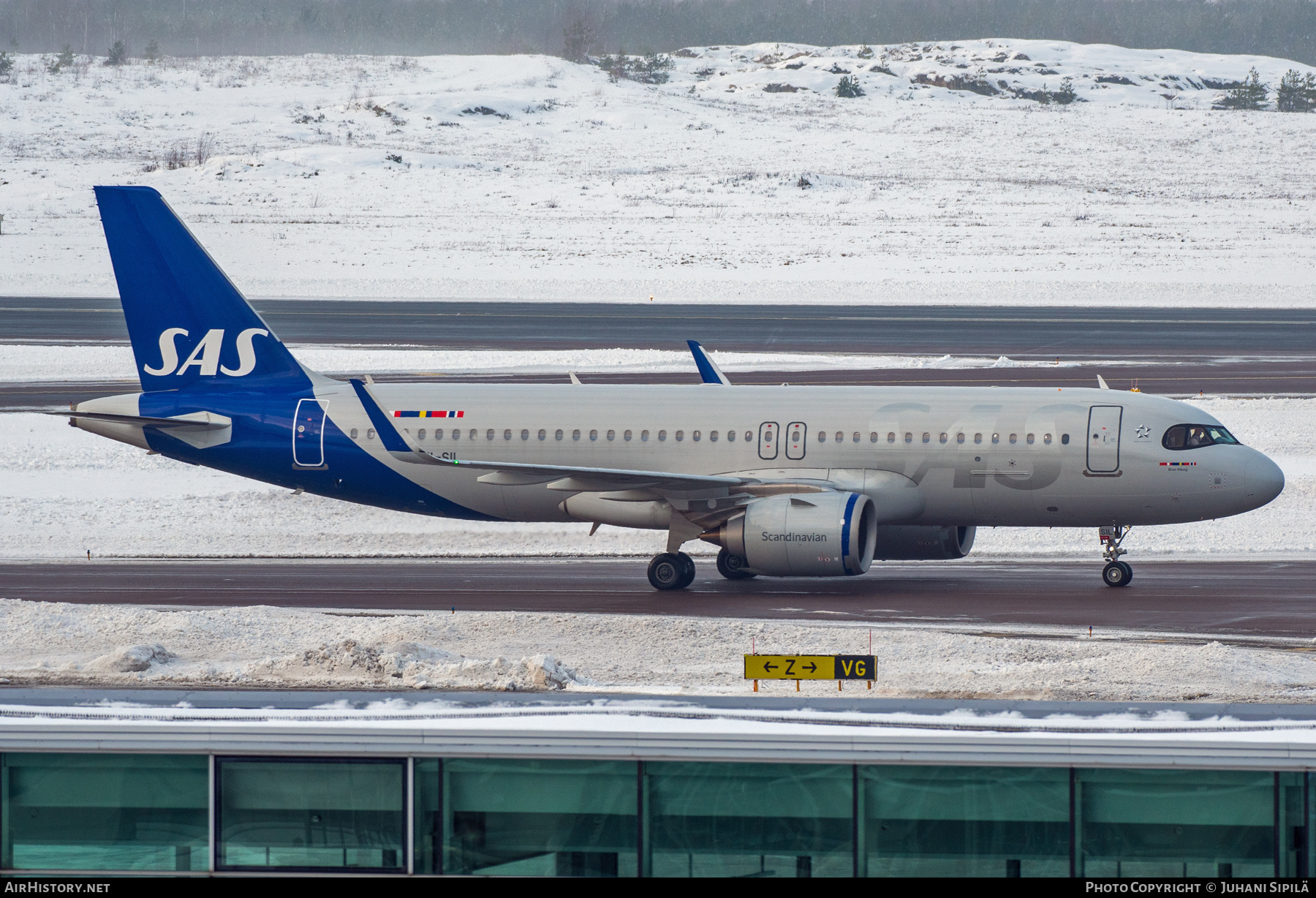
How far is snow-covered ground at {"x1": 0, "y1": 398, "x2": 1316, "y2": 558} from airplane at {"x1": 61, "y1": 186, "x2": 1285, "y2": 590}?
4160 mm

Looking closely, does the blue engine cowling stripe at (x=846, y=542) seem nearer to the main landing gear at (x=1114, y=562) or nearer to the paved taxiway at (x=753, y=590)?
the paved taxiway at (x=753, y=590)

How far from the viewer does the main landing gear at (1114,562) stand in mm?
30266

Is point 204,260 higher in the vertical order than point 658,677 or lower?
higher

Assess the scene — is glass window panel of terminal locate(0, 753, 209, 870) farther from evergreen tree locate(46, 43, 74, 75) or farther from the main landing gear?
evergreen tree locate(46, 43, 74, 75)

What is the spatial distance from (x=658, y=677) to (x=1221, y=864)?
Answer: 37.9 feet

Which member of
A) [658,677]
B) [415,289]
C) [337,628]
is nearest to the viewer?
[658,677]

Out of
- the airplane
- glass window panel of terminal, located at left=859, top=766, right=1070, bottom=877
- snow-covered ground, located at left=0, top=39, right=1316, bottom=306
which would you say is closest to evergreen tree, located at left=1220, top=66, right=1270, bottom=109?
snow-covered ground, located at left=0, top=39, right=1316, bottom=306

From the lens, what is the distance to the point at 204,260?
109 ft

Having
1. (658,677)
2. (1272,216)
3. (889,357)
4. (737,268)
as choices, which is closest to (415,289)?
(737,268)

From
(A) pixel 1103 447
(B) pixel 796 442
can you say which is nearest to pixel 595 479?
(B) pixel 796 442

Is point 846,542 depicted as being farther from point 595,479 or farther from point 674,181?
point 674,181

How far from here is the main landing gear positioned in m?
30.3

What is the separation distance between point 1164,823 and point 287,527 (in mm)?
32037
